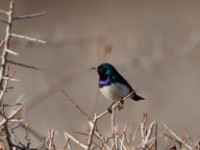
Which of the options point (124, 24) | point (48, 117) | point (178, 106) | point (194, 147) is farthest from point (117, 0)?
point (194, 147)

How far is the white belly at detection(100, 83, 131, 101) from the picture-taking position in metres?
6.68

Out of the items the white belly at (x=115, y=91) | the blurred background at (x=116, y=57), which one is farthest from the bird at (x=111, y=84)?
the blurred background at (x=116, y=57)

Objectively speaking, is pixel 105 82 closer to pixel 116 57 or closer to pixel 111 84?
pixel 111 84

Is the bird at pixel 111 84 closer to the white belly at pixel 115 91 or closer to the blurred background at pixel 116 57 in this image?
the white belly at pixel 115 91

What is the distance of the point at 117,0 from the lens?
65.9ft

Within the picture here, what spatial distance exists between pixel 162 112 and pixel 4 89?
855 cm

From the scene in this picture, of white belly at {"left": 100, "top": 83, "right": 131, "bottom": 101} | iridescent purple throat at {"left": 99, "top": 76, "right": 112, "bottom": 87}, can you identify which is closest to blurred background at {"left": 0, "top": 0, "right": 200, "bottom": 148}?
iridescent purple throat at {"left": 99, "top": 76, "right": 112, "bottom": 87}

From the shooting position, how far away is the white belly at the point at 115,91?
6.68m

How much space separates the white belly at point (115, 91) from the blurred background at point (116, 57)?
3.44 ft

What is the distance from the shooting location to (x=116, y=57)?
12.2 metres

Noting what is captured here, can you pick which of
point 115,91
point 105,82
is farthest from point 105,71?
point 115,91

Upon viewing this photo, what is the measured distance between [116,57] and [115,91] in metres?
5.42

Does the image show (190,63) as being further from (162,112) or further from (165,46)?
(162,112)

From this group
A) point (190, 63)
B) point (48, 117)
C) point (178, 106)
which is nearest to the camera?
point (48, 117)
